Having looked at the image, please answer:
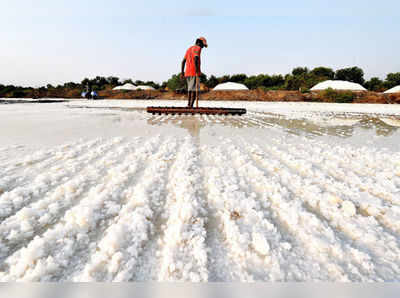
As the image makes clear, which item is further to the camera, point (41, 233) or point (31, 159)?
point (31, 159)

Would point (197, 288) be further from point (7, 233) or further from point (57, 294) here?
point (7, 233)

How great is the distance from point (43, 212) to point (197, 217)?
0.68 m

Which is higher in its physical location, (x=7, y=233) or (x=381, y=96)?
(x=381, y=96)

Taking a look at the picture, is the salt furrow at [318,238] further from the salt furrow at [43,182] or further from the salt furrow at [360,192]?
the salt furrow at [43,182]

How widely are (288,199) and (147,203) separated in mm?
724

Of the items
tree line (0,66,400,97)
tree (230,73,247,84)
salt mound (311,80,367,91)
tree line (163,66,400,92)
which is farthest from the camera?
tree (230,73,247,84)

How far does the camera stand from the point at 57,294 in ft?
1.56

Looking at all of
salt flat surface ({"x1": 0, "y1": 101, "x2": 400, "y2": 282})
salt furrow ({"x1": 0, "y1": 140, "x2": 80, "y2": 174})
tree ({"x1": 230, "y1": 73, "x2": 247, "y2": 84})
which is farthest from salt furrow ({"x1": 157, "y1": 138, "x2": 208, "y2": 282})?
tree ({"x1": 230, "y1": 73, "x2": 247, "y2": 84})

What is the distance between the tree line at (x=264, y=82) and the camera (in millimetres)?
25108

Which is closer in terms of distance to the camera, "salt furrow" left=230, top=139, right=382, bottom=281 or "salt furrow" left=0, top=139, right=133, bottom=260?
"salt furrow" left=230, top=139, right=382, bottom=281

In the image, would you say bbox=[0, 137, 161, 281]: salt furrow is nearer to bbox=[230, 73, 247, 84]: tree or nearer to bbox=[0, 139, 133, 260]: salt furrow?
bbox=[0, 139, 133, 260]: salt furrow

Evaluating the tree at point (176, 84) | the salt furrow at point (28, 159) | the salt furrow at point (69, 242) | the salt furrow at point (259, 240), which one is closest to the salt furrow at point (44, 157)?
the salt furrow at point (28, 159)

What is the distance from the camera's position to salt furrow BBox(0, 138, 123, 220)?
3.62 ft

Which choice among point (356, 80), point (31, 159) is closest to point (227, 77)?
point (356, 80)
